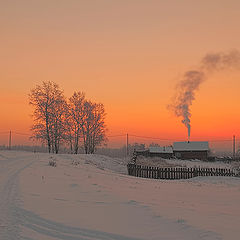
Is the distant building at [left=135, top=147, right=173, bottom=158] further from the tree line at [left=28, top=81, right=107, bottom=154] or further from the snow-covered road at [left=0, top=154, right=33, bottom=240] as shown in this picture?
the snow-covered road at [left=0, top=154, right=33, bottom=240]

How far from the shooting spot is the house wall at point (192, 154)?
4934 centimetres

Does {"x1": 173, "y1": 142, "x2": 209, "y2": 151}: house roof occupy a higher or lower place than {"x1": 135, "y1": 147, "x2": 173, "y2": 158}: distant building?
higher

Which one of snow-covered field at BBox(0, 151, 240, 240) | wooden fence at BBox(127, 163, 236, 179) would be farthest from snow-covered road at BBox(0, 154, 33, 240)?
wooden fence at BBox(127, 163, 236, 179)

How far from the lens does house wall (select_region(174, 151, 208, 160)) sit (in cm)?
4934

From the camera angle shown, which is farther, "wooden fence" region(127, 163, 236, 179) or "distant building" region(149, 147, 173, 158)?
Result: "distant building" region(149, 147, 173, 158)

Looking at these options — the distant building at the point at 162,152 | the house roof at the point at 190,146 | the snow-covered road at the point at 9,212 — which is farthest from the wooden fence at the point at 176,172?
the distant building at the point at 162,152

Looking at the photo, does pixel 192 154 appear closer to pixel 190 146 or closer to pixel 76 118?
pixel 190 146

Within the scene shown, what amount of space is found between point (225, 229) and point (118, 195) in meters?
4.54

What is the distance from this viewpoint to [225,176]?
21.0 meters

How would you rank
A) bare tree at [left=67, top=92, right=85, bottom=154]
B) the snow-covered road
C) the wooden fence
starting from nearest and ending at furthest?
1. the snow-covered road
2. the wooden fence
3. bare tree at [left=67, top=92, right=85, bottom=154]

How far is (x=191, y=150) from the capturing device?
50.1 m

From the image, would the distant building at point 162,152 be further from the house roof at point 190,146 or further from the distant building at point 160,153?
the house roof at point 190,146

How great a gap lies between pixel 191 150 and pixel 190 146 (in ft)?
3.04

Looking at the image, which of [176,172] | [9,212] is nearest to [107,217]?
[9,212]
